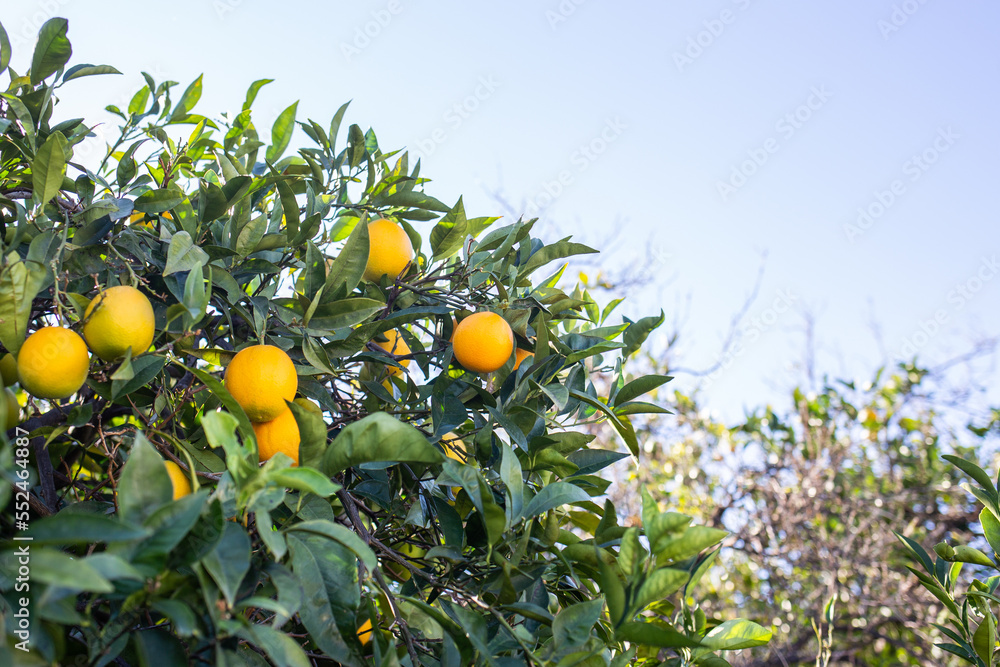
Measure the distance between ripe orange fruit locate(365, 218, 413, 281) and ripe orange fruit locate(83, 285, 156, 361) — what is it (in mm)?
442

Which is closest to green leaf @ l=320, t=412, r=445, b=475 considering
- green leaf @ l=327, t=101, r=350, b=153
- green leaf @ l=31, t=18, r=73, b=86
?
green leaf @ l=327, t=101, r=350, b=153

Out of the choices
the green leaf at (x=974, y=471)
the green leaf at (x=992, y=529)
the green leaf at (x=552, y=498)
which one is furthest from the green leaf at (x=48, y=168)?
the green leaf at (x=992, y=529)

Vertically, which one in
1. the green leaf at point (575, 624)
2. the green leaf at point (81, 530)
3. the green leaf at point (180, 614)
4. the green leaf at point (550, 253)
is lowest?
the green leaf at point (180, 614)

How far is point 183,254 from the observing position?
99 centimetres

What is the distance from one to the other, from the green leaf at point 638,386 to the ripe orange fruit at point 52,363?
2.78ft

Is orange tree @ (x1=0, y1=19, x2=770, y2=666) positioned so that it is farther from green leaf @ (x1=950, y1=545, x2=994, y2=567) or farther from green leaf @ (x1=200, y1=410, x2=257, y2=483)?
green leaf @ (x1=950, y1=545, x2=994, y2=567)

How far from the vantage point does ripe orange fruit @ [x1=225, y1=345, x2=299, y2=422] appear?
3.04 feet

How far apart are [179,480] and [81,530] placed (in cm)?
30

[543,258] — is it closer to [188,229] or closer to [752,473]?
[188,229]

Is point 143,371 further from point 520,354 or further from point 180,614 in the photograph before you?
point 520,354

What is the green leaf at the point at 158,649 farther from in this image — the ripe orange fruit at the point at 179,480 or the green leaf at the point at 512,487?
the green leaf at the point at 512,487

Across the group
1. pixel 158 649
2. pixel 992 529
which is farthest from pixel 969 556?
pixel 158 649

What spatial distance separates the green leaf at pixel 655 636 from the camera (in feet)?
2.47

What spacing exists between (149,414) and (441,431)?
18.9 inches
